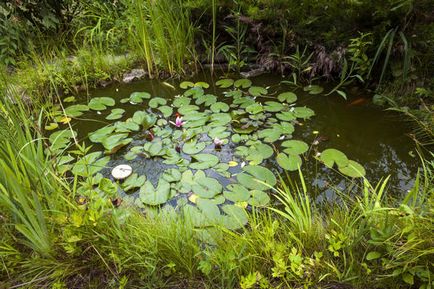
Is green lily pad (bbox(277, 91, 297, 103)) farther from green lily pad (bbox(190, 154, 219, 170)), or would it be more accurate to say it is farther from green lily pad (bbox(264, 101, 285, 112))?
Answer: green lily pad (bbox(190, 154, 219, 170))

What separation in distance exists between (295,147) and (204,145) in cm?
63

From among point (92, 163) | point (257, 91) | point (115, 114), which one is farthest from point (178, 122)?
point (257, 91)

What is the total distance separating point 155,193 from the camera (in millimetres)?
2035

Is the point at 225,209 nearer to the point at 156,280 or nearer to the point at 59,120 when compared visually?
the point at 156,280

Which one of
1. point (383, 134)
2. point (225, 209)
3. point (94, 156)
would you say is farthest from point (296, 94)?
point (94, 156)

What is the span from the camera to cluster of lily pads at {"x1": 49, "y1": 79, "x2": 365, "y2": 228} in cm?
203

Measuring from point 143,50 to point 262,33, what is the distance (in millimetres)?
1154

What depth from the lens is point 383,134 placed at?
2.47 m

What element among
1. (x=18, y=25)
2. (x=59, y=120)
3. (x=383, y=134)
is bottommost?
(x=383, y=134)

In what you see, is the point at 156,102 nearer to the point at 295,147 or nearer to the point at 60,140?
the point at 60,140

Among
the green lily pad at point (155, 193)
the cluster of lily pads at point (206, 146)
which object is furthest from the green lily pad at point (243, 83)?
the green lily pad at point (155, 193)

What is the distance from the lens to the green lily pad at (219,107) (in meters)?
2.81

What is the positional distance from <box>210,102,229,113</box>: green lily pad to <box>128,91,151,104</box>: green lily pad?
63 centimetres

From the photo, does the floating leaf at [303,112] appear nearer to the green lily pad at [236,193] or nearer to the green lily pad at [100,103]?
the green lily pad at [236,193]
